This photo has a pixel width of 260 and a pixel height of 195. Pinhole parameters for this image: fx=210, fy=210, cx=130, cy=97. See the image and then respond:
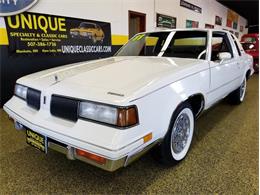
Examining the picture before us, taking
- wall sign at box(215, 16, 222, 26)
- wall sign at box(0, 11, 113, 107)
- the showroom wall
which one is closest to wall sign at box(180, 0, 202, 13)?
the showroom wall

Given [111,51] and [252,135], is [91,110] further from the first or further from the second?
[111,51]

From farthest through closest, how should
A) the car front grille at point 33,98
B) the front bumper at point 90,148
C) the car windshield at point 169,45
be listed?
the car windshield at point 169,45
the car front grille at point 33,98
the front bumper at point 90,148

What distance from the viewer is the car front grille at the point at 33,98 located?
167 cm

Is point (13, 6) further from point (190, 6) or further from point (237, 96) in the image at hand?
point (190, 6)

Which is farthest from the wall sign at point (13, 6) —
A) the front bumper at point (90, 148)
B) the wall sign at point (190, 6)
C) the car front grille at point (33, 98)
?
the wall sign at point (190, 6)

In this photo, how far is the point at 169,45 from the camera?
2701 mm

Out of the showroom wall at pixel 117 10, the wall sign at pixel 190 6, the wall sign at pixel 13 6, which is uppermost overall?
→ the wall sign at pixel 190 6

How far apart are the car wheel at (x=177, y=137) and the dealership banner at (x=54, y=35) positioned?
342 centimetres

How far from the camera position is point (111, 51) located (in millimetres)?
5840

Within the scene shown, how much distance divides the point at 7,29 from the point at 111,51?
2698 millimetres

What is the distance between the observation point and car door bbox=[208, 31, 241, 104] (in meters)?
2.40

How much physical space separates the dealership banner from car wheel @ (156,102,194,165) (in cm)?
342

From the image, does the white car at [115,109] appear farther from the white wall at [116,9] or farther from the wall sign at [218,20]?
the wall sign at [218,20]

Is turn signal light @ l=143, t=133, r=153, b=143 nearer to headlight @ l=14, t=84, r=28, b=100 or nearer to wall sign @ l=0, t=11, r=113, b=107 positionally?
headlight @ l=14, t=84, r=28, b=100
